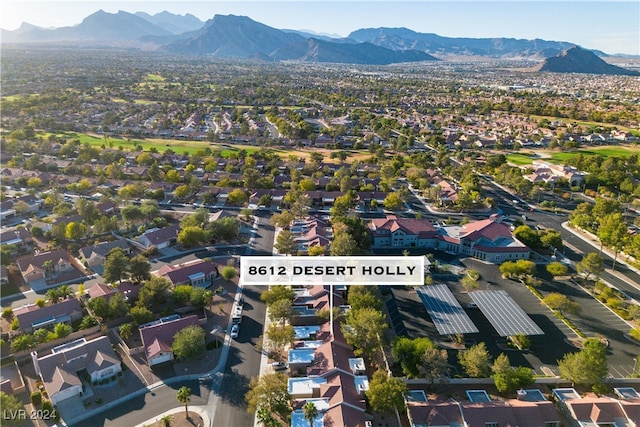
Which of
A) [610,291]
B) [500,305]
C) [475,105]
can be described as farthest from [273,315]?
[475,105]

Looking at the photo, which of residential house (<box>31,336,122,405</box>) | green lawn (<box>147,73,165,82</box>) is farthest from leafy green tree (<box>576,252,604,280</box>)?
green lawn (<box>147,73,165,82</box>)

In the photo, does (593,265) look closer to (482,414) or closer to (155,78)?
(482,414)

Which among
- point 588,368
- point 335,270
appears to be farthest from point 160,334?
point 588,368


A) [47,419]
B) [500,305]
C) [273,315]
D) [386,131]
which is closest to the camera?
[47,419]

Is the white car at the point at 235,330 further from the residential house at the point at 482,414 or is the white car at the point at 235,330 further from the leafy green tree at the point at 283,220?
the leafy green tree at the point at 283,220

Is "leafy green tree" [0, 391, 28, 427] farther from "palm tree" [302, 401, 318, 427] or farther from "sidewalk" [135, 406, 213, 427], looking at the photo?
"palm tree" [302, 401, 318, 427]

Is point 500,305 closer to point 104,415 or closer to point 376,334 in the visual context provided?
point 376,334
